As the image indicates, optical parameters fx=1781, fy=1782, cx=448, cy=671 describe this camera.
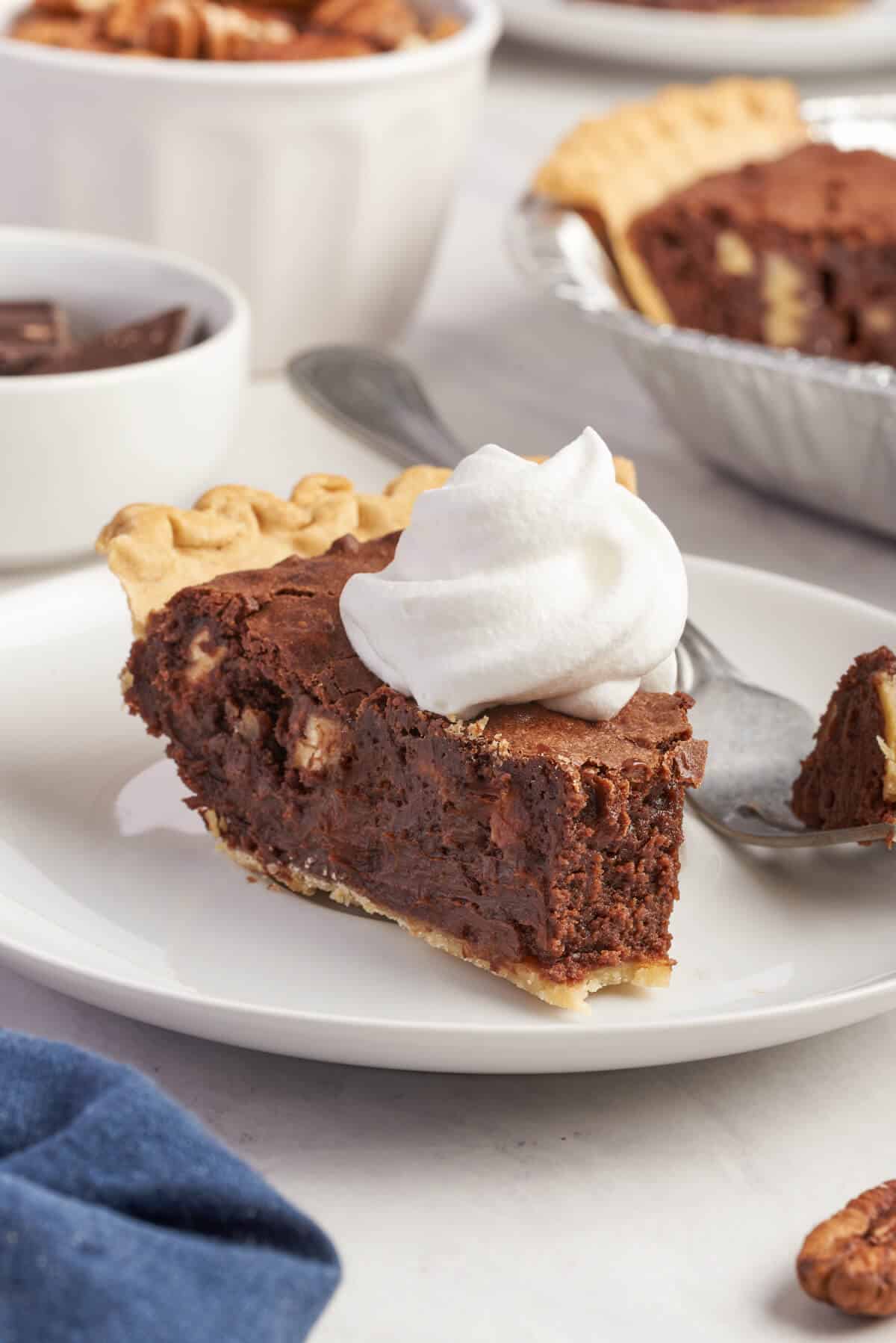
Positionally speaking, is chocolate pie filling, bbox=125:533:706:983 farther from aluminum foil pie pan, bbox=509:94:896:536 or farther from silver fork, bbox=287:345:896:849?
aluminum foil pie pan, bbox=509:94:896:536

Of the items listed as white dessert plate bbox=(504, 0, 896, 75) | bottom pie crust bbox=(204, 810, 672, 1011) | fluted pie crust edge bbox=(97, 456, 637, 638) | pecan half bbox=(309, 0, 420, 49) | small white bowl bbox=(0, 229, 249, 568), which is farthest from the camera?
white dessert plate bbox=(504, 0, 896, 75)

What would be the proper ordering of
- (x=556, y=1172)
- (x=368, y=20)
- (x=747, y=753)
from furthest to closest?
(x=368, y=20), (x=747, y=753), (x=556, y=1172)

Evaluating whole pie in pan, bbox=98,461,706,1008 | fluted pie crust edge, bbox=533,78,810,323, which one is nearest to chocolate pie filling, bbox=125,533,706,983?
whole pie in pan, bbox=98,461,706,1008

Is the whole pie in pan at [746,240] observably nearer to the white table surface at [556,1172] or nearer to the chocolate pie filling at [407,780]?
the chocolate pie filling at [407,780]

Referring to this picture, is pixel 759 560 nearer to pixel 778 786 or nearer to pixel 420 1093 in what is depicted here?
pixel 778 786

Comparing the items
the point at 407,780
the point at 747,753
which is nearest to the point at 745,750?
the point at 747,753

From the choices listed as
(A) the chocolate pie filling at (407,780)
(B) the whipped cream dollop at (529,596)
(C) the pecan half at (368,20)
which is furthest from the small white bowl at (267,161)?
(B) the whipped cream dollop at (529,596)

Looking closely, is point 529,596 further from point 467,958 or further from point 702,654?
point 702,654
